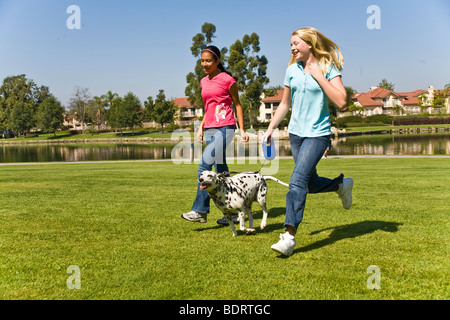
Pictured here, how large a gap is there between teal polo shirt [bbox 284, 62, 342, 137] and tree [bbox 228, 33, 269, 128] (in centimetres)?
6373

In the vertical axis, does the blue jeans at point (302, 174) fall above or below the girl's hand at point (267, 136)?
below

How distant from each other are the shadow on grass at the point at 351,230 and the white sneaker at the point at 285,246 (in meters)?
0.31

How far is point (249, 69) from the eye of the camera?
2707 inches

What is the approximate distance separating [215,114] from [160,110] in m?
84.1

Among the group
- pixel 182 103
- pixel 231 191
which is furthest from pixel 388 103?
pixel 231 191

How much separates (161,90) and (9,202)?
8223 centimetres

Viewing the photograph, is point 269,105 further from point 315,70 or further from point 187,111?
point 315,70

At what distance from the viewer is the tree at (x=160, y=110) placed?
287 feet

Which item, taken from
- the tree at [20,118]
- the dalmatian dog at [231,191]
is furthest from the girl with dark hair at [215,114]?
the tree at [20,118]

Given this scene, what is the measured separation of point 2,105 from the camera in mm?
112688

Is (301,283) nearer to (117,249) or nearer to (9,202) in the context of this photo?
(117,249)

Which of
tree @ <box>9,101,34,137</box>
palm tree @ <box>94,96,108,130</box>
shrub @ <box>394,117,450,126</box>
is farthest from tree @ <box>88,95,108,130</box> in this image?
shrub @ <box>394,117,450,126</box>

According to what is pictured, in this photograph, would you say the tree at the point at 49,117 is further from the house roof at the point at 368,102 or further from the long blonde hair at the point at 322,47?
the long blonde hair at the point at 322,47
